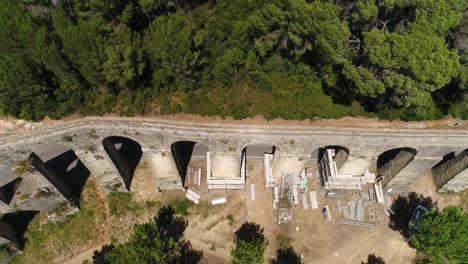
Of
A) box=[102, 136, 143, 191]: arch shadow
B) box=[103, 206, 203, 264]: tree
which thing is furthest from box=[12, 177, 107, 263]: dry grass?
box=[103, 206, 203, 264]: tree

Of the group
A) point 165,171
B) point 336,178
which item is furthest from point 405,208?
point 165,171

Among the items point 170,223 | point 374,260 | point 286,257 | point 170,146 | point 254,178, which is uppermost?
point 170,146

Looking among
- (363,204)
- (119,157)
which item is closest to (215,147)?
(119,157)

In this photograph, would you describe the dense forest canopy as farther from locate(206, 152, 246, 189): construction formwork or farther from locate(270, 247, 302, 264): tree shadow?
locate(270, 247, 302, 264): tree shadow

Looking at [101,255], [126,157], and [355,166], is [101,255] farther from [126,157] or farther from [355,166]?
[355,166]

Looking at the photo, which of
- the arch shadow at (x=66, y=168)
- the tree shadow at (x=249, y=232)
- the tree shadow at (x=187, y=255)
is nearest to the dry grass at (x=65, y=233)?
the arch shadow at (x=66, y=168)

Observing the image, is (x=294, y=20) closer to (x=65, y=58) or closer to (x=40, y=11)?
(x=65, y=58)

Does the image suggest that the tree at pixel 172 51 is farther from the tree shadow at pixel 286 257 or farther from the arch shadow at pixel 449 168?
the arch shadow at pixel 449 168
